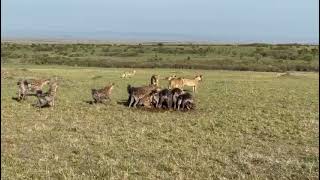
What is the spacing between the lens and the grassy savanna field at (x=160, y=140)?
443 inches

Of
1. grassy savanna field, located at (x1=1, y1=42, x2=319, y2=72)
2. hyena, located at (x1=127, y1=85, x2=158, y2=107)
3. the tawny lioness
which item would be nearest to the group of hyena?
hyena, located at (x1=127, y1=85, x2=158, y2=107)

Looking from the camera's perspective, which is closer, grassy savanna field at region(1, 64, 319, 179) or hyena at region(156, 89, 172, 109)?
grassy savanna field at region(1, 64, 319, 179)

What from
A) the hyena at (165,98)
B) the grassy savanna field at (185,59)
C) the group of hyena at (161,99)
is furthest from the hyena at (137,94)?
the grassy savanna field at (185,59)

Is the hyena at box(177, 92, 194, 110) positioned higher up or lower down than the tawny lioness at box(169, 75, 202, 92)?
higher up

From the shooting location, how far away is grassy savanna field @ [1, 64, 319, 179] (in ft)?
36.9

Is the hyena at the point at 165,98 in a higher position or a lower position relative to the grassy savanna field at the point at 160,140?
higher

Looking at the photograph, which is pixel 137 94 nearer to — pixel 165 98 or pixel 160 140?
pixel 165 98

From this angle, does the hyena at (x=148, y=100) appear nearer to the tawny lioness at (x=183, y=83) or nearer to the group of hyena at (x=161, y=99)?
the group of hyena at (x=161, y=99)

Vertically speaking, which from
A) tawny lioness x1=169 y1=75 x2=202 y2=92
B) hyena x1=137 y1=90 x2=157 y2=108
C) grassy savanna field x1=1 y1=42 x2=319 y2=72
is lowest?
grassy savanna field x1=1 y1=42 x2=319 y2=72

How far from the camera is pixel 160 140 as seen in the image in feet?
46.8

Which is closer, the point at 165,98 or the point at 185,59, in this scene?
the point at 165,98

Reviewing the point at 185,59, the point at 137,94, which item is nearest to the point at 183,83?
the point at 137,94

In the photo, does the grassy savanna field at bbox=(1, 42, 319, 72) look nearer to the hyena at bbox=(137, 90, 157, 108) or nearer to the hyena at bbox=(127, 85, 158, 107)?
the hyena at bbox=(127, 85, 158, 107)

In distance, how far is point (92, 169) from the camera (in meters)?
11.2
